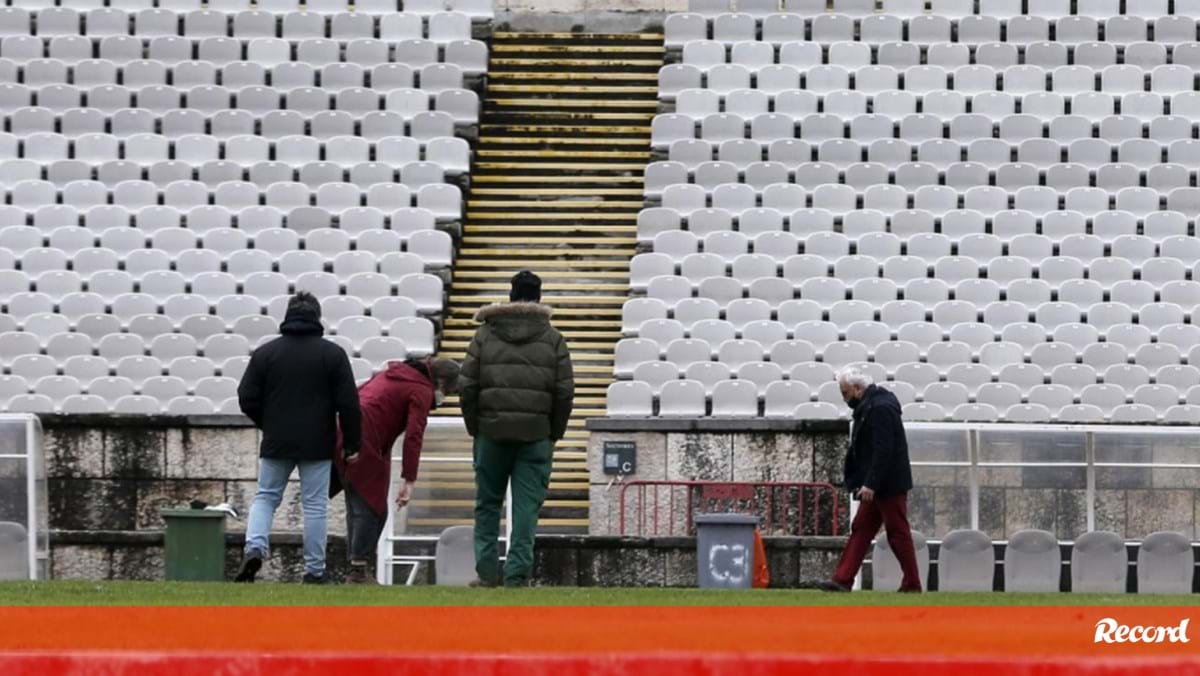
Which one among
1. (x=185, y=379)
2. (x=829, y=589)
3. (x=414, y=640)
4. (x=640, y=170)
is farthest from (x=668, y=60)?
(x=414, y=640)

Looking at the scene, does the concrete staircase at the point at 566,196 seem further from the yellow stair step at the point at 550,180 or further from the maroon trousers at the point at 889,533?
the maroon trousers at the point at 889,533

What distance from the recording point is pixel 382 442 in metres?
12.9

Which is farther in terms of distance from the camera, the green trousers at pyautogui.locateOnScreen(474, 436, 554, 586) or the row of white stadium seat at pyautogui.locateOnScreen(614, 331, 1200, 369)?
the row of white stadium seat at pyautogui.locateOnScreen(614, 331, 1200, 369)

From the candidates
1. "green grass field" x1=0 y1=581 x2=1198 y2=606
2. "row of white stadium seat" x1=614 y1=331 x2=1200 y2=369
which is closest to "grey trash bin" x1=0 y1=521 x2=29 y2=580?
"green grass field" x1=0 y1=581 x2=1198 y2=606

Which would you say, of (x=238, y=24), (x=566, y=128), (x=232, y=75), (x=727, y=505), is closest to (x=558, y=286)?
(x=566, y=128)

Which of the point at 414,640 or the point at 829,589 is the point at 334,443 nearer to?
the point at 829,589

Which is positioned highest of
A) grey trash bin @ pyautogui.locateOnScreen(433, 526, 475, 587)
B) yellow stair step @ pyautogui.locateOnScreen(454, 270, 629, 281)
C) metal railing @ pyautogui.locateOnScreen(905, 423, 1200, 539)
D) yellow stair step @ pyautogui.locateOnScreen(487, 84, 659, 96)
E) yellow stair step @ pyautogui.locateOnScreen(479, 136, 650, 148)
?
yellow stair step @ pyautogui.locateOnScreen(487, 84, 659, 96)

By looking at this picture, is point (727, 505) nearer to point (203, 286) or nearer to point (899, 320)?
point (899, 320)

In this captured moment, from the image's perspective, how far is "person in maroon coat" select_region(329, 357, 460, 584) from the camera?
12703mm

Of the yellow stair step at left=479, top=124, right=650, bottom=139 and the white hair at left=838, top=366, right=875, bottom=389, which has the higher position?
the yellow stair step at left=479, top=124, right=650, bottom=139

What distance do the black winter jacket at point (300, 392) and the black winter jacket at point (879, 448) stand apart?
298 cm

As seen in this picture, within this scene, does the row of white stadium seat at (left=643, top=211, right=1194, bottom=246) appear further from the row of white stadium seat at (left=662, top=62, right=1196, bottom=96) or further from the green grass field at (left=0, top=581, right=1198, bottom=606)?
the green grass field at (left=0, top=581, right=1198, bottom=606)

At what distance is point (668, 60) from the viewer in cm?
2298

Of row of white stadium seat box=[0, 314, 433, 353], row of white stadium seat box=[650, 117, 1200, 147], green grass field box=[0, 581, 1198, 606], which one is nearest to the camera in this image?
green grass field box=[0, 581, 1198, 606]
